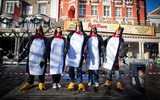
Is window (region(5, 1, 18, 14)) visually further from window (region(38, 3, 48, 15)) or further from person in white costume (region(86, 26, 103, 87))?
person in white costume (region(86, 26, 103, 87))

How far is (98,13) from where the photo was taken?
34625mm

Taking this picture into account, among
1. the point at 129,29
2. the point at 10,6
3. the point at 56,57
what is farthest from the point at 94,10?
the point at 56,57

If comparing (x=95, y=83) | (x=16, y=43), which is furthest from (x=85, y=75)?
(x=16, y=43)

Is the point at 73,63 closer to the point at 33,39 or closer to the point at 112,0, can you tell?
the point at 33,39

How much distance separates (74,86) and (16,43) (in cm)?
2449

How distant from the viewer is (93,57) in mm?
7352

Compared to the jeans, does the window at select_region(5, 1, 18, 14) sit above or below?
above

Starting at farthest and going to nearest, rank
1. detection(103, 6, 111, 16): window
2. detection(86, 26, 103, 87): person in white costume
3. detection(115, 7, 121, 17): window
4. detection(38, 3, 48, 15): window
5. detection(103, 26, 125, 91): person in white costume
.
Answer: detection(38, 3, 48, 15): window → detection(115, 7, 121, 17): window → detection(103, 6, 111, 16): window → detection(103, 26, 125, 91): person in white costume → detection(86, 26, 103, 87): person in white costume

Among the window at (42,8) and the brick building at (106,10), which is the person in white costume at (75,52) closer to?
the brick building at (106,10)

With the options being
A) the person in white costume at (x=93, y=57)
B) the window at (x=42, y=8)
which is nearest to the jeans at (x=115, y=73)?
the person in white costume at (x=93, y=57)

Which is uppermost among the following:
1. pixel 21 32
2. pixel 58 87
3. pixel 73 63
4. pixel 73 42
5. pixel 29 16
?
pixel 29 16

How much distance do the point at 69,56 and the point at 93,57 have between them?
697 mm

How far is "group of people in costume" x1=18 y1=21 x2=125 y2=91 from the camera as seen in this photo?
23.5 feet

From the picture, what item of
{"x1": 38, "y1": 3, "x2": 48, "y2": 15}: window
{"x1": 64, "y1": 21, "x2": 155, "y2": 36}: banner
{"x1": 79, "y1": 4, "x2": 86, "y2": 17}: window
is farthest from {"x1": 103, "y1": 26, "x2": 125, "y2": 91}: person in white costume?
{"x1": 38, "y1": 3, "x2": 48, "y2": 15}: window
